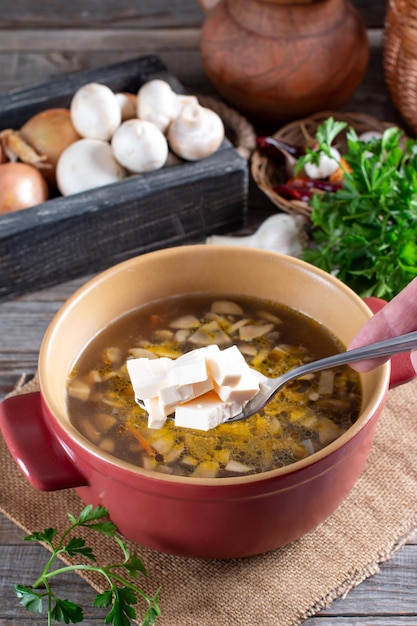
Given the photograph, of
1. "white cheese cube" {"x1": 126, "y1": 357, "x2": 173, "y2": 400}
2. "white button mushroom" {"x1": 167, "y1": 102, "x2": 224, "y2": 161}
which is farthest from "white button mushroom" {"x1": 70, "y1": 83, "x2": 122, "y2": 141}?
"white cheese cube" {"x1": 126, "y1": 357, "x2": 173, "y2": 400}

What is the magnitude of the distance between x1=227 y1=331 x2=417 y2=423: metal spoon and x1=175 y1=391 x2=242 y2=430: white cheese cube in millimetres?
49

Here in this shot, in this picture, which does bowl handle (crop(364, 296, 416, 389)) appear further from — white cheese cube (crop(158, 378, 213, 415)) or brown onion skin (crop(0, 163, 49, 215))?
brown onion skin (crop(0, 163, 49, 215))

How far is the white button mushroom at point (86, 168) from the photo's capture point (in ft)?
6.31

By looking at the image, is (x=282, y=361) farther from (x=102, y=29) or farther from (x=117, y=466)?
(x=102, y=29)

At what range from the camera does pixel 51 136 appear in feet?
6.68

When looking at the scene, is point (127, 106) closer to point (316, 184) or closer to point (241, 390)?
point (316, 184)

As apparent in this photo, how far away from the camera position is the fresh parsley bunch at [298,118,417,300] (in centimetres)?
168

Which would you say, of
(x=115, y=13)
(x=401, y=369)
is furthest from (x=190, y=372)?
(x=115, y=13)

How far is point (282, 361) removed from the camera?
1429 millimetres

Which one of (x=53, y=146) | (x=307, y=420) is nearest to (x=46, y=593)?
(x=307, y=420)

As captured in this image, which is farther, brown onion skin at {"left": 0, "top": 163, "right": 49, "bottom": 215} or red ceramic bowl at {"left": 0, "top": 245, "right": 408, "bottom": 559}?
brown onion skin at {"left": 0, "top": 163, "right": 49, "bottom": 215}

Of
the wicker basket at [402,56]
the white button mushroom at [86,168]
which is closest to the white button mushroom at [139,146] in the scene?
the white button mushroom at [86,168]

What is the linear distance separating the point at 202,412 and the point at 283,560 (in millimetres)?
291

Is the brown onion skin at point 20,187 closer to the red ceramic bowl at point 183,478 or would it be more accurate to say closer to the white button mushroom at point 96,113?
the white button mushroom at point 96,113
